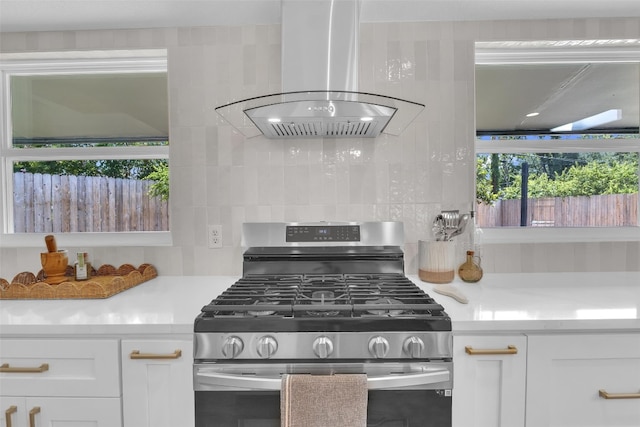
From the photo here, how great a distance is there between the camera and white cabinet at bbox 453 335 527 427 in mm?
1259

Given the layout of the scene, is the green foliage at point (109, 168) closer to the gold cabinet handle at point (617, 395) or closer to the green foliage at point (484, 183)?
the green foliage at point (484, 183)

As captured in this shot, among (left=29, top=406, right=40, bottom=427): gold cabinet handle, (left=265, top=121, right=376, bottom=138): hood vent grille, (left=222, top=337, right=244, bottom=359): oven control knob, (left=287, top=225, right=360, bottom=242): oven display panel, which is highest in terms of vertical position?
(left=265, top=121, right=376, bottom=138): hood vent grille

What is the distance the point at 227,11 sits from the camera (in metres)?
1.84

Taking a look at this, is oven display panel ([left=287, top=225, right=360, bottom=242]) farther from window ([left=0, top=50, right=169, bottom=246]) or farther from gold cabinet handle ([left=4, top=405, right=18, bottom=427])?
gold cabinet handle ([left=4, top=405, right=18, bottom=427])

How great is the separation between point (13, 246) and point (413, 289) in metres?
2.08

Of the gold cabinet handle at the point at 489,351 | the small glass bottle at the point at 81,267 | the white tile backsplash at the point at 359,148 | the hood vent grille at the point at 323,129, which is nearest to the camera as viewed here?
the gold cabinet handle at the point at 489,351

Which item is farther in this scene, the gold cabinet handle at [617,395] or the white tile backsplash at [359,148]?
the white tile backsplash at [359,148]

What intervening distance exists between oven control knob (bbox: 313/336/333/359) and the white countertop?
1.36 ft

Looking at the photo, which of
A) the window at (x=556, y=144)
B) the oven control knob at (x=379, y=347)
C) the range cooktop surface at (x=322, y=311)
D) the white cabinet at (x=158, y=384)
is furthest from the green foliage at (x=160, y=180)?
the window at (x=556, y=144)

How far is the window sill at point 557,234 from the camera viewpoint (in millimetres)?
2031

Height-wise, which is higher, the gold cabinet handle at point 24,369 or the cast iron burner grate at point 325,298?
the cast iron burner grate at point 325,298

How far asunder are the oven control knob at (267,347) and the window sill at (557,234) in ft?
4.38

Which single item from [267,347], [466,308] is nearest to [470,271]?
[466,308]

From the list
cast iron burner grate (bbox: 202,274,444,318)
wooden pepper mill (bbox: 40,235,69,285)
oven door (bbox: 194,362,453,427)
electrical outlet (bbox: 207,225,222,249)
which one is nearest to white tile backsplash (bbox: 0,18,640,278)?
electrical outlet (bbox: 207,225,222,249)
